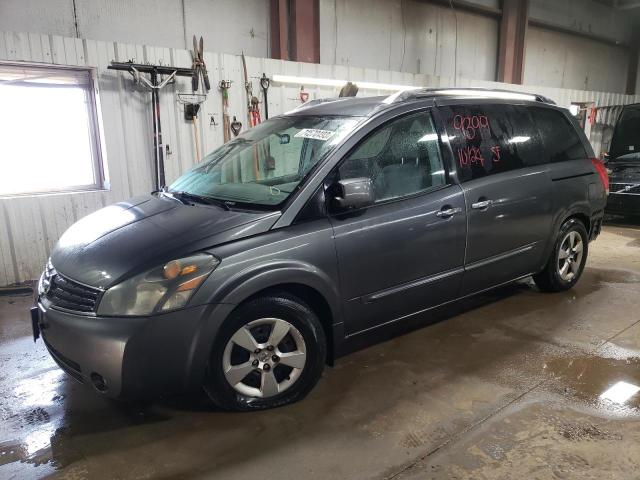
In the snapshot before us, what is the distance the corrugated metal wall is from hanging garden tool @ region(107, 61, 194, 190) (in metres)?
0.13

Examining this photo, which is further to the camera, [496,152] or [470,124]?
[496,152]

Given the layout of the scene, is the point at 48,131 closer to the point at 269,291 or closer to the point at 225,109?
the point at 225,109

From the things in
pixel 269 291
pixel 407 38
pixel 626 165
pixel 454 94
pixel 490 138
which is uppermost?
pixel 407 38

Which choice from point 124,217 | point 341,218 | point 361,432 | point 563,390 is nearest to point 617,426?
point 563,390

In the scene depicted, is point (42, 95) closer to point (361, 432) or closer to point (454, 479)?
point (361, 432)

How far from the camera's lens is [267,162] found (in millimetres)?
3178

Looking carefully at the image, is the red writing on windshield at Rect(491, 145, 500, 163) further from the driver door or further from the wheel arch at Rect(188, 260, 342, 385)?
the wheel arch at Rect(188, 260, 342, 385)

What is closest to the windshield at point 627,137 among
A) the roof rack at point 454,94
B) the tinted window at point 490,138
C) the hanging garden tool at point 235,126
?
the roof rack at point 454,94

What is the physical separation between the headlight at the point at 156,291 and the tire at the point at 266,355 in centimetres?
27

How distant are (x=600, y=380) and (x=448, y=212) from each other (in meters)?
1.30

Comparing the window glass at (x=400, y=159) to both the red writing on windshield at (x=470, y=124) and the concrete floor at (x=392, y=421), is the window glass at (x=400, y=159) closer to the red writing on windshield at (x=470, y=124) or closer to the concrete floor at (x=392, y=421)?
the red writing on windshield at (x=470, y=124)

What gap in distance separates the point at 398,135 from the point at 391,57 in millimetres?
6116

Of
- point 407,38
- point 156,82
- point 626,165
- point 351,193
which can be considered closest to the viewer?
point 351,193

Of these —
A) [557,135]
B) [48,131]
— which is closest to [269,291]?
[557,135]
